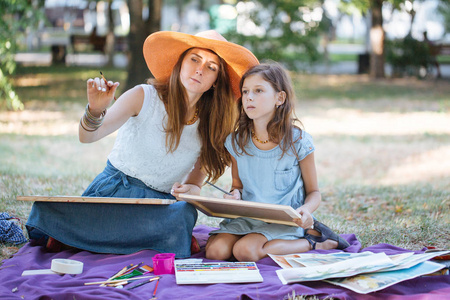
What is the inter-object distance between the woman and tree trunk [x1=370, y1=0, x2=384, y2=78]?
1121 centimetres

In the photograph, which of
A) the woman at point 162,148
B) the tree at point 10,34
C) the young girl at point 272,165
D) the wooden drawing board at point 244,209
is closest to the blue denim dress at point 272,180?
the young girl at point 272,165

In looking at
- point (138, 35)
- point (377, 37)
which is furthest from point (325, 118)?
point (377, 37)

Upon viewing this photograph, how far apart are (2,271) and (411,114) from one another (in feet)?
28.0

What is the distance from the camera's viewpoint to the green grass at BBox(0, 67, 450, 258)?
430 centimetres

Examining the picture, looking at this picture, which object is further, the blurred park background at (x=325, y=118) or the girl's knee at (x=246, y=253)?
the blurred park background at (x=325, y=118)

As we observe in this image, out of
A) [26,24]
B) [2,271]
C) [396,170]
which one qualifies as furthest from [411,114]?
[2,271]

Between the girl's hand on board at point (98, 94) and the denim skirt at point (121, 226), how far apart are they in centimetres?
A: 58

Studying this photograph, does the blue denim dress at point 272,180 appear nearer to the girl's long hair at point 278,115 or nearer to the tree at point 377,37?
the girl's long hair at point 278,115

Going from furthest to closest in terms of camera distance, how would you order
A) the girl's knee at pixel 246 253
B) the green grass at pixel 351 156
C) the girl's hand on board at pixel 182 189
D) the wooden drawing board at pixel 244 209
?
the green grass at pixel 351 156 < the girl's hand on board at pixel 182 189 < the girl's knee at pixel 246 253 < the wooden drawing board at pixel 244 209

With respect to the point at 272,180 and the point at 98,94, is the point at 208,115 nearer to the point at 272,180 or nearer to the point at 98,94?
the point at 272,180

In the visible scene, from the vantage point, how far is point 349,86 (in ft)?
47.8

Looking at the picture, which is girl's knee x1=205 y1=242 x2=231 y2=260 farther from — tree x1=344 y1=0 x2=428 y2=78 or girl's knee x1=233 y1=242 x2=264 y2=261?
tree x1=344 y1=0 x2=428 y2=78

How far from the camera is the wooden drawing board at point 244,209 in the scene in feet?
9.14

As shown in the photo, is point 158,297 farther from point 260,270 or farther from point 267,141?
point 267,141
